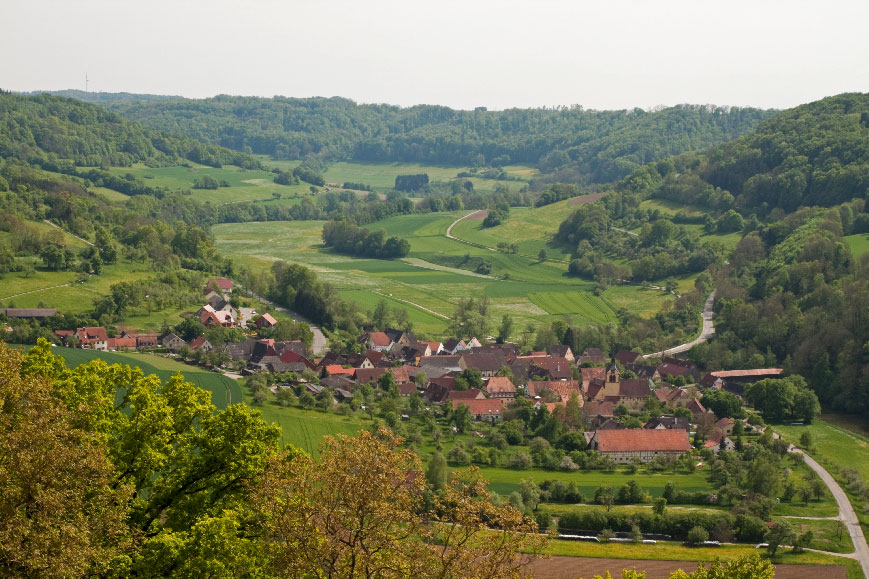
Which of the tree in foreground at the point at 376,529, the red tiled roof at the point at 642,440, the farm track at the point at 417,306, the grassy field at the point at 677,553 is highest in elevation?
the tree in foreground at the point at 376,529

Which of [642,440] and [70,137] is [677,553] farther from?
[70,137]

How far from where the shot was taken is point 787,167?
119625 mm

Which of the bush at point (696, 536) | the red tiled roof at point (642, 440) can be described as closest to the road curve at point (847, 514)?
the bush at point (696, 536)

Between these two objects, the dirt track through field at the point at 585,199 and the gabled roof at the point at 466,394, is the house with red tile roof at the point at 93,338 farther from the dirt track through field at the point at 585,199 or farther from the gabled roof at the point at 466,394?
the dirt track through field at the point at 585,199

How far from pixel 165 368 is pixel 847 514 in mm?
43803

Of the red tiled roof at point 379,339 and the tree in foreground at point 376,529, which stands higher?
the tree in foreground at point 376,529

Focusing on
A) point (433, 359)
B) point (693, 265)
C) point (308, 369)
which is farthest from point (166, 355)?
point (693, 265)

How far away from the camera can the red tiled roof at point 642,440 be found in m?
56.2

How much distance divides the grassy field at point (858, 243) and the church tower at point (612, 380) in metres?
30.1

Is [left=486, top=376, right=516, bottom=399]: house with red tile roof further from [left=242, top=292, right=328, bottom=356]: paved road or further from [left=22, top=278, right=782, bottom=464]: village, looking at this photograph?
[left=242, top=292, right=328, bottom=356]: paved road

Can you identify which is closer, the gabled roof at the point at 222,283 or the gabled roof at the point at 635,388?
the gabled roof at the point at 635,388

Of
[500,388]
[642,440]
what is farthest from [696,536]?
[500,388]

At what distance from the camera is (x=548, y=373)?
245ft

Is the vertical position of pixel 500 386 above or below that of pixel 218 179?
below
